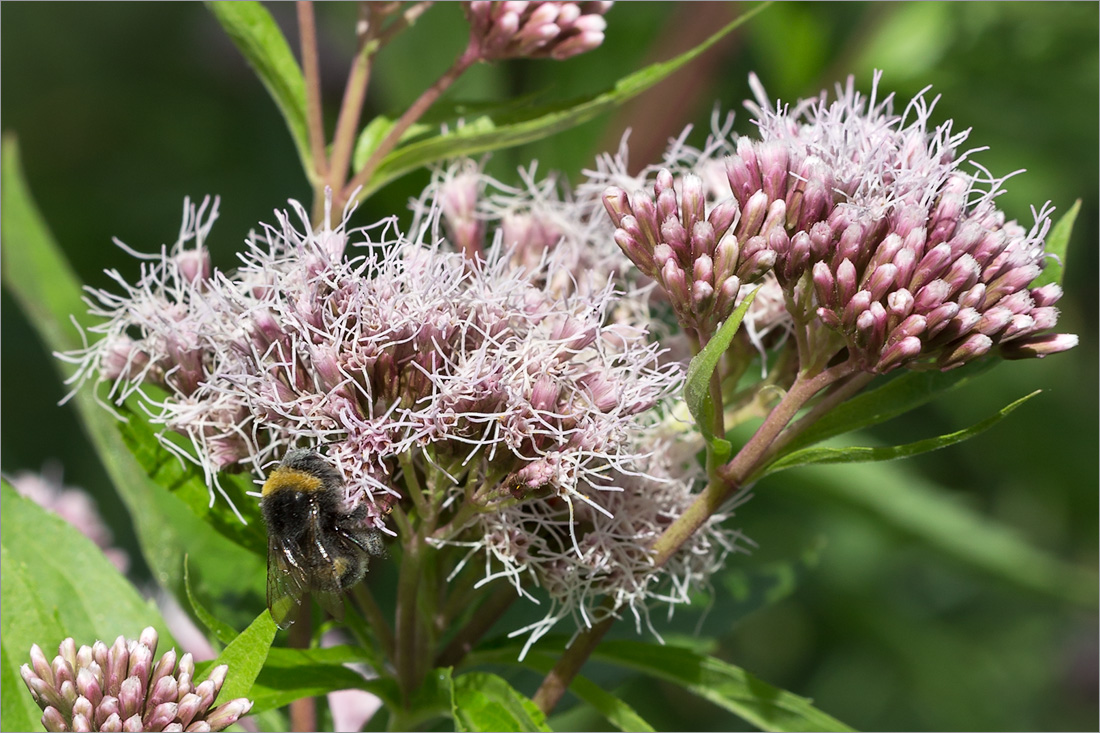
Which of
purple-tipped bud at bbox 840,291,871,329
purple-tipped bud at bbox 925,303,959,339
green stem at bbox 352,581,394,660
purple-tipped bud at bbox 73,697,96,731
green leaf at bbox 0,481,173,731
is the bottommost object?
green leaf at bbox 0,481,173,731

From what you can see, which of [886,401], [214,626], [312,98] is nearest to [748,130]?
[312,98]

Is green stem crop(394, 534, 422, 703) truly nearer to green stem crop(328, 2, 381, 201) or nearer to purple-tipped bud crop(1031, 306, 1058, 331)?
green stem crop(328, 2, 381, 201)

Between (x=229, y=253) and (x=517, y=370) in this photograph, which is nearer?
(x=517, y=370)

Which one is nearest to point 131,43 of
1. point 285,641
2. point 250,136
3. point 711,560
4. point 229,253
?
point 250,136

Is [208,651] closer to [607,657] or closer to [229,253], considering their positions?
[607,657]

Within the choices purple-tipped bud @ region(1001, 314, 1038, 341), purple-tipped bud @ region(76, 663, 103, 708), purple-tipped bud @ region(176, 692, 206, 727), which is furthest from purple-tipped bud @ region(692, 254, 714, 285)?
purple-tipped bud @ region(76, 663, 103, 708)

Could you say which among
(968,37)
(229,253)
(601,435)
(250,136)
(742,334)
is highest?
(968,37)
